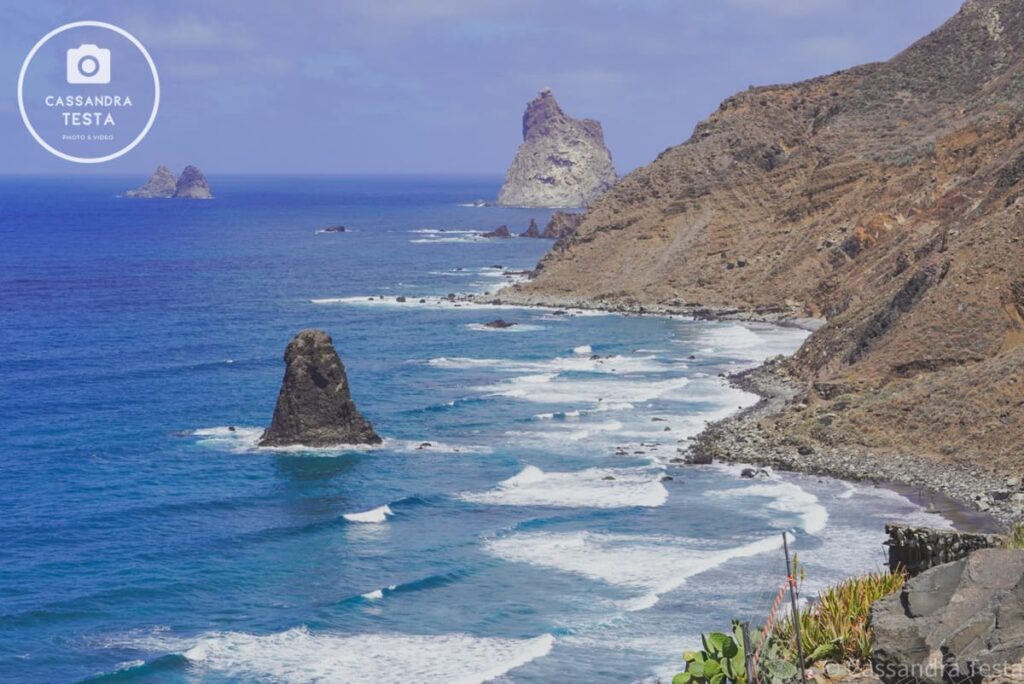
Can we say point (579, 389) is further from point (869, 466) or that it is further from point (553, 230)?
point (553, 230)

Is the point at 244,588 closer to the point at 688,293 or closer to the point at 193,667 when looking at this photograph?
the point at 193,667

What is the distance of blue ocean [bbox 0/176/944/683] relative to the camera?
3759 centimetres

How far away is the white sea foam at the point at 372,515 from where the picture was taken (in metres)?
51.0

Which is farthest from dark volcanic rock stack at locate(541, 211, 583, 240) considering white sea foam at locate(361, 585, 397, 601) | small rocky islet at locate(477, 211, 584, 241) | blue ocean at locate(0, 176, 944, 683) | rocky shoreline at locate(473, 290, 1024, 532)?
white sea foam at locate(361, 585, 397, 601)

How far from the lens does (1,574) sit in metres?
44.5

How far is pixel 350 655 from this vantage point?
36.6 metres

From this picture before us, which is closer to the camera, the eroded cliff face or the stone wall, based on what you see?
the stone wall

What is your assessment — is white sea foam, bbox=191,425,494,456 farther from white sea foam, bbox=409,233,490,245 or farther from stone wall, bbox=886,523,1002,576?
white sea foam, bbox=409,233,490,245

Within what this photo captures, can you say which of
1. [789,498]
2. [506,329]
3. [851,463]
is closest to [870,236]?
[506,329]

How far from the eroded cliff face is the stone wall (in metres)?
31.4

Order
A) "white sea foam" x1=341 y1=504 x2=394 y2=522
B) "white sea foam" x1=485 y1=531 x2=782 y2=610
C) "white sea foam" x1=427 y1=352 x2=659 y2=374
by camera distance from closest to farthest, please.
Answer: "white sea foam" x1=485 y1=531 x2=782 y2=610 < "white sea foam" x1=341 y1=504 x2=394 y2=522 < "white sea foam" x1=427 y1=352 x2=659 y2=374

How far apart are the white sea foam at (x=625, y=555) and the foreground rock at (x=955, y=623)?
2268cm

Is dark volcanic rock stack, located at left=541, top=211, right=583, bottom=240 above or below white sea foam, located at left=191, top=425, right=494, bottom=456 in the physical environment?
above

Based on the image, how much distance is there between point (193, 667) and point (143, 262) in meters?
133
